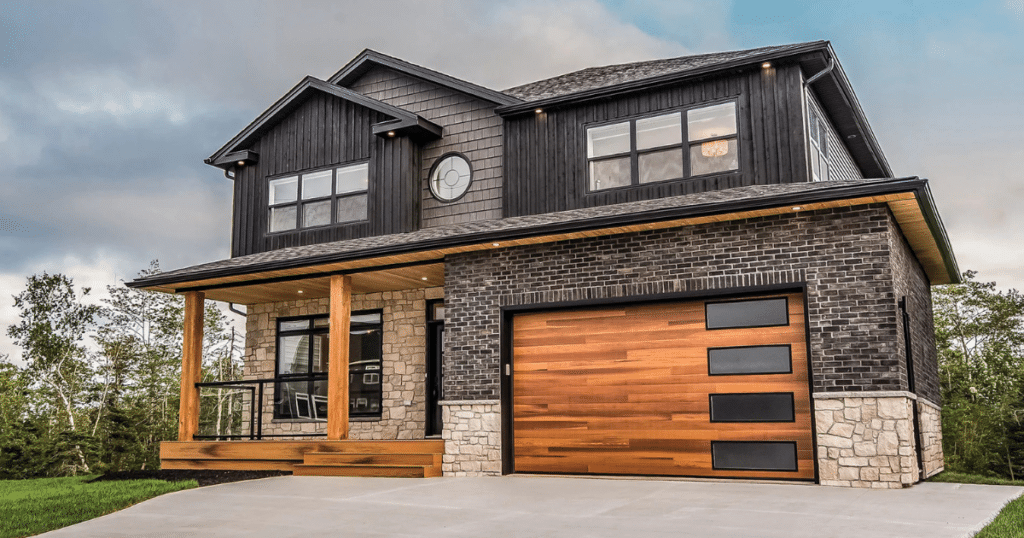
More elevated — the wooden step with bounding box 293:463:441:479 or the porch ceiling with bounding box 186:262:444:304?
the porch ceiling with bounding box 186:262:444:304

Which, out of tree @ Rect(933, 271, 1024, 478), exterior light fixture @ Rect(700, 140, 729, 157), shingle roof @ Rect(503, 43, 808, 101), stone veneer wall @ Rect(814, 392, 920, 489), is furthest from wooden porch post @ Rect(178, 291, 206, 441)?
tree @ Rect(933, 271, 1024, 478)

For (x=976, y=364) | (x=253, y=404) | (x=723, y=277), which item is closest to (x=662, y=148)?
(x=723, y=277)

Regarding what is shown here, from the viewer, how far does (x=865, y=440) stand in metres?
8.26

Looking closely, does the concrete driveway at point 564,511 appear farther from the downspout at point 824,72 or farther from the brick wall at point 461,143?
the downspout at point 824,72

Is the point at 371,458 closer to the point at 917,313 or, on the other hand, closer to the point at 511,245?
the point at 511,245

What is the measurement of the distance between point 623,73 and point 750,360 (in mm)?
6006

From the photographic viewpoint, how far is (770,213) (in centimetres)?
900

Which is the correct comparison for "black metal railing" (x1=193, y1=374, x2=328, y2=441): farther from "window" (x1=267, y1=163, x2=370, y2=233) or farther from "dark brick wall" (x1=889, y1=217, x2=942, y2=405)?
"dark brick wall" (x1=889, y1=217, x2=942, y2=405)

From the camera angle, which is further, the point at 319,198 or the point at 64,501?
the point at 319,198

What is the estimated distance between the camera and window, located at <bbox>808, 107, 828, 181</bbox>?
11141 mm

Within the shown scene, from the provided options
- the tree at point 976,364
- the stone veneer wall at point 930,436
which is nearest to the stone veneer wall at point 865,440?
the stone veneer wall at point 930,436

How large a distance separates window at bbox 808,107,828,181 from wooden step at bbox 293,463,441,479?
6.41m

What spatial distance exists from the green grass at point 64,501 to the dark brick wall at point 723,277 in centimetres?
383

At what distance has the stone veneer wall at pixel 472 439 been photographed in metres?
10.3
